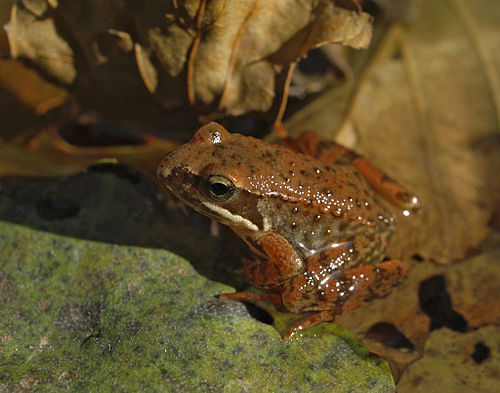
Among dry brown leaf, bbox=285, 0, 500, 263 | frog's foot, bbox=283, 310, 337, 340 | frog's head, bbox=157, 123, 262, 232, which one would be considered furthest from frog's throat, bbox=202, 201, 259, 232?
dry brown leaf, bbox=285, 0, 500, 263

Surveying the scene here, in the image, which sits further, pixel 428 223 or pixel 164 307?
pixel 428 223

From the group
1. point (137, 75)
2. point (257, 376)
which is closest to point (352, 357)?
point (257, 376)

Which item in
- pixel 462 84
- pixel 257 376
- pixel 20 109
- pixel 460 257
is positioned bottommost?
pixel 20 109

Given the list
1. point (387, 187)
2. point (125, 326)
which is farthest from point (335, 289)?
point (125, 326)

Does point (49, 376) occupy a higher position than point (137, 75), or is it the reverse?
point (137, 75)

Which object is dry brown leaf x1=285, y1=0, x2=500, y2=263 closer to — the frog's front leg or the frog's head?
the frog's front leg

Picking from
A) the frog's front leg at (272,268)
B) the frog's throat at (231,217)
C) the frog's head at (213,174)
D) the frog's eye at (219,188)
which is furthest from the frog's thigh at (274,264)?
the frog's eye at (219,188)

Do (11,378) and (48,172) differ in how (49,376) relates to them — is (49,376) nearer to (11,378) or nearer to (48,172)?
(11,378)
